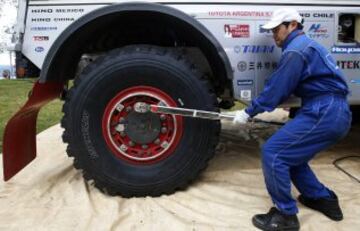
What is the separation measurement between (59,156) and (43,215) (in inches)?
61.9

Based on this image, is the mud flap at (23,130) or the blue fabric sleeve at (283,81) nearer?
the blue fabric sleeve at (283,81)

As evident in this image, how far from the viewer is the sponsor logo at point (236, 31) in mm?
3994

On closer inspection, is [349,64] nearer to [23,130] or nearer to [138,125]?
[138,125]

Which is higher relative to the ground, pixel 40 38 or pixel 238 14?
pixel 238 14

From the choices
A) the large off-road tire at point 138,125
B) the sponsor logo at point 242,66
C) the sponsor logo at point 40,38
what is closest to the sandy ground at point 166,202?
the large off-road tire at point 138,125

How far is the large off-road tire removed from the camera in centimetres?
398

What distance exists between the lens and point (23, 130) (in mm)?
4379

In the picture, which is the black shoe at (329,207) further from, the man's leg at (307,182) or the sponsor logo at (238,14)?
the sponsor logo at (238,14)

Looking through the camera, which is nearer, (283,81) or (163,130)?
(283,81)

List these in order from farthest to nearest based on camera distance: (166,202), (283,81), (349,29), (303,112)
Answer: (349,29) < (166,202) < (303,112) < (283,81)

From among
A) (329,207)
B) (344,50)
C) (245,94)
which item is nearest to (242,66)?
(245,94)

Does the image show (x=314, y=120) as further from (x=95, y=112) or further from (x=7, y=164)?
(x=7, y=164)

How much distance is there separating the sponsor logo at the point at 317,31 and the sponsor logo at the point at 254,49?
30 centimetres

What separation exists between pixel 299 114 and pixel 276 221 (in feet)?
2.28
